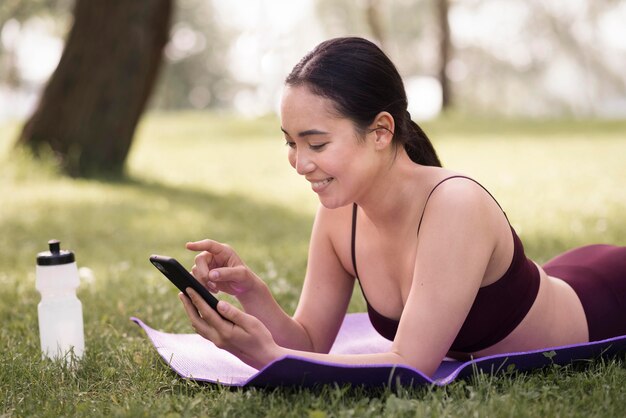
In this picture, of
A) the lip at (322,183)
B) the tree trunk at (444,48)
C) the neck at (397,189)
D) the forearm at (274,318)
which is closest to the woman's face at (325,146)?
the lip at (322,183)

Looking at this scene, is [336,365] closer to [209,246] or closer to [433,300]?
[433,300]

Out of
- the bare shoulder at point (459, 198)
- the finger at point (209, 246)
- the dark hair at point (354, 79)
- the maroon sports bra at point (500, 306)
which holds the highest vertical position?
the dark hair at point (354, 79)

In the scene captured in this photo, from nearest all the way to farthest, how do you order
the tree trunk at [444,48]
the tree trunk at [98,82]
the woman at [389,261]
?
the woman at [389,261] → the tree trunk at [98,82] → the tree trunk at [444,48]

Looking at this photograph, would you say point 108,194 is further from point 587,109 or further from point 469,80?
point 469,80

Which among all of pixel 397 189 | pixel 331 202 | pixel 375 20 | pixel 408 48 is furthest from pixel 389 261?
pixel 408 48

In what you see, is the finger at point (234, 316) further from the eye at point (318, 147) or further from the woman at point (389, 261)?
the eye at point (318, 147)

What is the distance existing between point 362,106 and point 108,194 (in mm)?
6484

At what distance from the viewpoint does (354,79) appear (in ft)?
8.77

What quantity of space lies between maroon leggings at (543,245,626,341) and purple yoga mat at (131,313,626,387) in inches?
8.9

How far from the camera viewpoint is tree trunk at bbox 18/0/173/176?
30.2 ft

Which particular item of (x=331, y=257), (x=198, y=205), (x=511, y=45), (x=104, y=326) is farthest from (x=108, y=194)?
(x=511, y=45)

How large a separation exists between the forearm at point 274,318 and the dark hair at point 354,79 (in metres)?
0.77

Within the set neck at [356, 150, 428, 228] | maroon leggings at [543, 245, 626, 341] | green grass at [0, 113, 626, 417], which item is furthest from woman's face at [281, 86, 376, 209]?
maroon leggings at [543, 245, 626, 341]

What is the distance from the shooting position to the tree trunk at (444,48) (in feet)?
71.4
